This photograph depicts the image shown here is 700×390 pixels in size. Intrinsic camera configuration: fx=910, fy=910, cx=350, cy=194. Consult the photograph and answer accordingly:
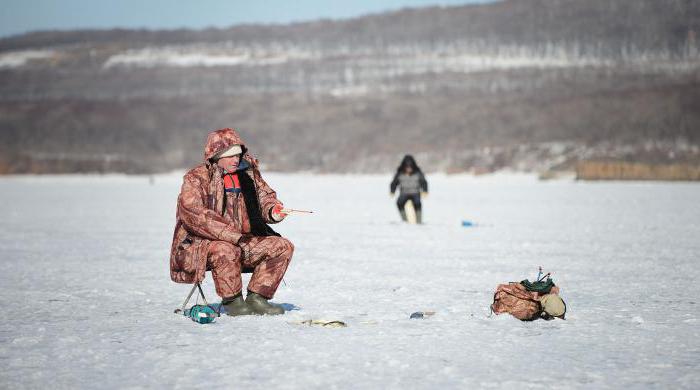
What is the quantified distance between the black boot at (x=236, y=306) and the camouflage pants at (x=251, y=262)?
6 centimetres

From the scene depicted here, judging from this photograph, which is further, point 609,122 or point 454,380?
point 609,122

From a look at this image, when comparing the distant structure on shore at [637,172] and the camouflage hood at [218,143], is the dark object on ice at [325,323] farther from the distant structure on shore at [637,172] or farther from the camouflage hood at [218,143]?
the distant structure on shore at [637,172]

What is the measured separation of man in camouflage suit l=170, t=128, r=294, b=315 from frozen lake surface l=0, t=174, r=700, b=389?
37 centimetres

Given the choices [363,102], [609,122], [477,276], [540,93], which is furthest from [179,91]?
[477,276]

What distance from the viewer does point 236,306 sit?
8.12 meters

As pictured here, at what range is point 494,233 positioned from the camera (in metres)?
18.3

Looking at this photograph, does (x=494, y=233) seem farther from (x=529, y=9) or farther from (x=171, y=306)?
(x=529, y=9)

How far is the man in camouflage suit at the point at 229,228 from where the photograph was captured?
769 centimetres

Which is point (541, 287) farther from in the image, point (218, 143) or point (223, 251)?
point (218, 143)

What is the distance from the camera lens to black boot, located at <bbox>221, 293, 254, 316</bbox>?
8117mm

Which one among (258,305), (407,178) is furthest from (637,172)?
(258,305)

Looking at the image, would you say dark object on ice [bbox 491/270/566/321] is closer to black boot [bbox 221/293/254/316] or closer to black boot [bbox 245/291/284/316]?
black boot [bbox 245/291/284/316]

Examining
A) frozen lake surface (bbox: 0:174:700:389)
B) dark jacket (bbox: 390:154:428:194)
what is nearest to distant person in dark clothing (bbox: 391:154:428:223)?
dark jacket (bbox: 390:154:428:194)

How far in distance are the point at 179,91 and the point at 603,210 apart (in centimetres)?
14435
